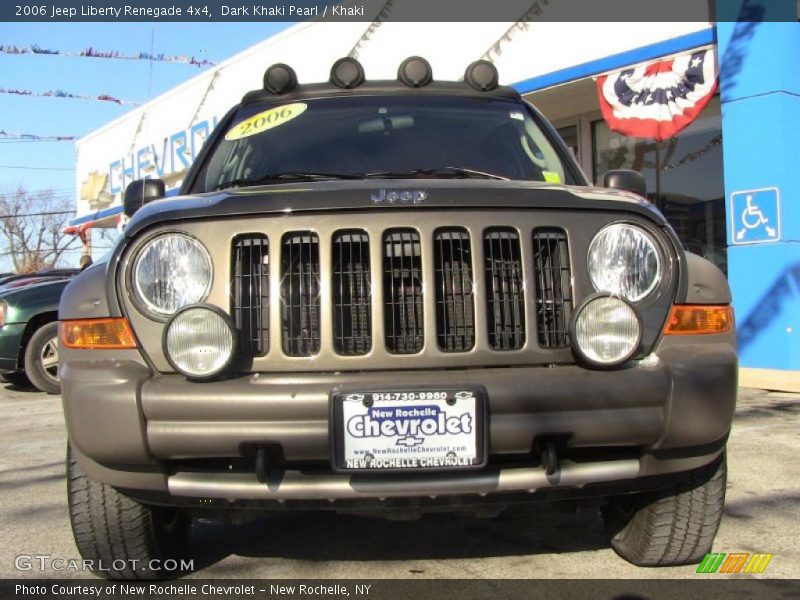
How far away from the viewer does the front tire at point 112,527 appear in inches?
99.0

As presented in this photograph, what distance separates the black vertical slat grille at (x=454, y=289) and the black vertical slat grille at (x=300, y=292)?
369mm

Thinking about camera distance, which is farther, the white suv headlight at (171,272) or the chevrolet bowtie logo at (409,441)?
the white suv headlight at (171,272)

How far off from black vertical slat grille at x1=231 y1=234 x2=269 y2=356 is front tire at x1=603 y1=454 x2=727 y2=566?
1416 millimetres

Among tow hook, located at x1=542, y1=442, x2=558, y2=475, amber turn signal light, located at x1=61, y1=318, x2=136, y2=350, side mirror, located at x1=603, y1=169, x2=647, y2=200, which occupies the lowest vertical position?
tow hook, located at x1=542, y1=442, x2=558, y2=475

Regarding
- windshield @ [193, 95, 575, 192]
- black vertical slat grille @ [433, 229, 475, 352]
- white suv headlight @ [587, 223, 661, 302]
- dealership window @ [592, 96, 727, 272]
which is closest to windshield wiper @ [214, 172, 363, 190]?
windshield @ [193, 95, 575, 192]

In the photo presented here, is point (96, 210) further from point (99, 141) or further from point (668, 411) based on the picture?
point (668, 411)

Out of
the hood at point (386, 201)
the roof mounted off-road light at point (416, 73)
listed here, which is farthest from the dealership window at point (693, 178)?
the hood at point (386, 201)

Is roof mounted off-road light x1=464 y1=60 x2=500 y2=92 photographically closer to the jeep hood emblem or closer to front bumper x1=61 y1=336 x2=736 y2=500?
the jeep hood emblem

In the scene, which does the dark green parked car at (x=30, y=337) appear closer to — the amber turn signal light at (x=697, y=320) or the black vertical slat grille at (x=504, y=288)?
the black vertical slat grille at (x=504, y=288)

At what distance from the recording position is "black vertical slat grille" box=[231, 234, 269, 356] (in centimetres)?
231

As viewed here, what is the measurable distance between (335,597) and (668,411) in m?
1.24

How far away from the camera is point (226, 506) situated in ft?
7.64

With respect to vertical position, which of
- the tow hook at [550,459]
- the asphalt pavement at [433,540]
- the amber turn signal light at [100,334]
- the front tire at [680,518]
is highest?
the amber turn signal light at [100,334]

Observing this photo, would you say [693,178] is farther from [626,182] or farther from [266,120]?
[266,120]
